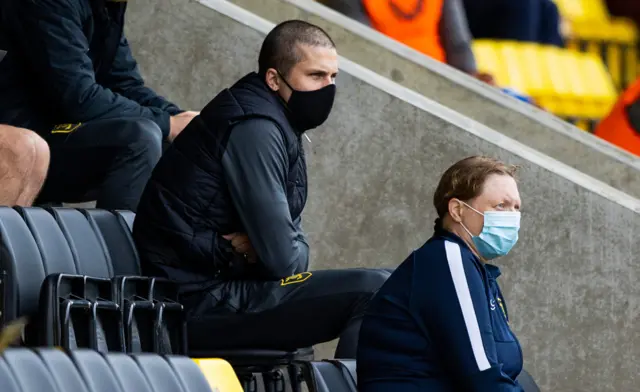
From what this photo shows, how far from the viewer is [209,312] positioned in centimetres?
542

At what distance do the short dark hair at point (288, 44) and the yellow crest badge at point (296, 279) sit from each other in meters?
0.66

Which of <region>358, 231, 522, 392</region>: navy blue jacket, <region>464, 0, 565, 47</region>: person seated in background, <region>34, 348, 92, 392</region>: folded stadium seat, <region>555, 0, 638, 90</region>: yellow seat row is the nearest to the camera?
<region>34, 348, 92, 392</region>: folded stadium seat

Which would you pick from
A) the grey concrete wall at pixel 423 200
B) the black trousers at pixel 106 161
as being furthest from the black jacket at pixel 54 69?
the grey concrete wall at pixel 423 200

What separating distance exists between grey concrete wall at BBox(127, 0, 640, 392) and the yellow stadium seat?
2754 millimetres

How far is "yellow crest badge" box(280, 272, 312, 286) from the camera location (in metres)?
5.44

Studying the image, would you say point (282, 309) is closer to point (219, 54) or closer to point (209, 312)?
point (209, 312)

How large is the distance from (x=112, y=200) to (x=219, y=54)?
1.34 m

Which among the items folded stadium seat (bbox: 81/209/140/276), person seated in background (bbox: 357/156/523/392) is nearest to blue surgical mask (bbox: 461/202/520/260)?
person seated in background (bbox: 357/156/523/392)

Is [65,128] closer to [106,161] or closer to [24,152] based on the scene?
[106,161]

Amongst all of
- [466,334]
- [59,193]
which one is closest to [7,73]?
[59,193]

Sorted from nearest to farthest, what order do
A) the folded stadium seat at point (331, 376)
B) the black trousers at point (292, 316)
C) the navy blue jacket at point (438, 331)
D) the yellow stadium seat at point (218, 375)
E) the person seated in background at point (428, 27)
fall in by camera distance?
the yellow stadium seat at point (218, 375) → the navy blue jacket at point (438, 331) → the folded stadium seat at point (331, 376) → the black trousers at point (292, 316) → the person seated in background at point (428, 27)

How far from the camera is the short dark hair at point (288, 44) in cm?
567

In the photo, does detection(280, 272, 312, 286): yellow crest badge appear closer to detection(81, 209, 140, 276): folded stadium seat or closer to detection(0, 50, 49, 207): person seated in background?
detection(81, 209, 140, 276): folded stadium seat

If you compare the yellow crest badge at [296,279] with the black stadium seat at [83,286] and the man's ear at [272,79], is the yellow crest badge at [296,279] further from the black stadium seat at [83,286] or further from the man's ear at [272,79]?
the man's ear at [272,79]
